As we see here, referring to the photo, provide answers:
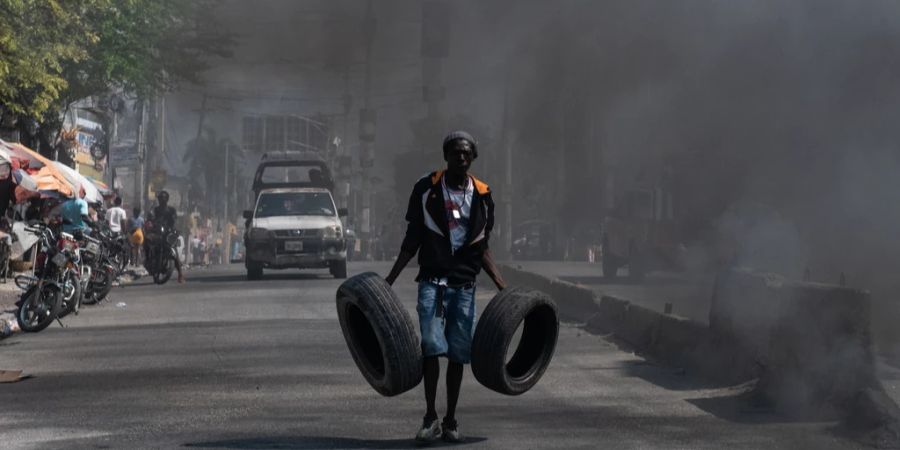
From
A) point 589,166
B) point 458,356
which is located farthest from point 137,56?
point 458,356

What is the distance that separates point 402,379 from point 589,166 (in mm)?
35360

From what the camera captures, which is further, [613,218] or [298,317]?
[613,218]

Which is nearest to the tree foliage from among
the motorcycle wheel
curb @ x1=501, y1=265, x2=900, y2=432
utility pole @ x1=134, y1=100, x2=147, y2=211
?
the motorcycle wheel

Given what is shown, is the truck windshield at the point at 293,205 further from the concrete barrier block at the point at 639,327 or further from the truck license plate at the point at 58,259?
the concrete barrier block at the point at 639,327

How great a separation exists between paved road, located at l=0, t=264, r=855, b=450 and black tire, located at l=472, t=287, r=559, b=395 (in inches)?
12.6

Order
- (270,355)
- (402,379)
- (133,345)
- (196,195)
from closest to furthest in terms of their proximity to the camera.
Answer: (402,379)
(270,355)
(133,345)
(196,195)

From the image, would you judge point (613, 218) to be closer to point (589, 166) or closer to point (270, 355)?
point (589, 166)

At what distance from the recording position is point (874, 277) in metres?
17.4

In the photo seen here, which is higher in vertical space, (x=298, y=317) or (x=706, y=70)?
(x=706, y=70)

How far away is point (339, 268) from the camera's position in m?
27.4

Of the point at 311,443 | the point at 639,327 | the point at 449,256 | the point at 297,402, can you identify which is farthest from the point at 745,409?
the point at 639,327

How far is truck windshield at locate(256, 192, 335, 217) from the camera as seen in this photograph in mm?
27625

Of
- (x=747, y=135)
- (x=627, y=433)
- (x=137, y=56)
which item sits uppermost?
(x=137, y=56)

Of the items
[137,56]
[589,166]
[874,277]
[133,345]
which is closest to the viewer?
[133,345]
